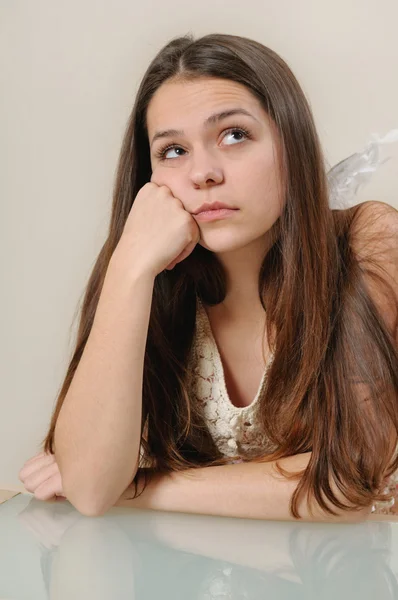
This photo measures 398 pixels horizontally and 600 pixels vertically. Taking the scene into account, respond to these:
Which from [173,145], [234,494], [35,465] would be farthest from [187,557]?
[173,145]

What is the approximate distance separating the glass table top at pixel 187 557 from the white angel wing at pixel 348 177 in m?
0.84

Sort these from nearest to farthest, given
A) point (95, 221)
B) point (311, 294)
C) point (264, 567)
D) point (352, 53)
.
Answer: point (264, 567) < point (311, 294) < point (352, 53) < point (95, 221)

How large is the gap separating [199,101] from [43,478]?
2.08ft

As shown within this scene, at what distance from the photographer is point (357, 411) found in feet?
4.15

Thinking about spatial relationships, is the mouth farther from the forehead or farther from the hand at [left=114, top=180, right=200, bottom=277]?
the forehead

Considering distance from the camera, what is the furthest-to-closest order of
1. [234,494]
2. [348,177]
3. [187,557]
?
[348,177] → [234,494] → [187,557]

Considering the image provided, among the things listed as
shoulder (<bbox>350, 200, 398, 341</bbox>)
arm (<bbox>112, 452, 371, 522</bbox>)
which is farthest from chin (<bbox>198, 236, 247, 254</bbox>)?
arm (<bbox>112, 452, 371, 522</bbox>)

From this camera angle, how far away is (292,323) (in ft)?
4.57

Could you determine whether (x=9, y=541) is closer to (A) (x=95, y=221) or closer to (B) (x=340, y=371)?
(B) (x=340, y=371)

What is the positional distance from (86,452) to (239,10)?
141 cm

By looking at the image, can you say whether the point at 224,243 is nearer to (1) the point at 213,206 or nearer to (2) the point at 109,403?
(1) the point at 213,206

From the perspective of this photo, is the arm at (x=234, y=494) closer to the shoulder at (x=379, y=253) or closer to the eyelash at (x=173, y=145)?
the shoulder at (x=379, y=253)

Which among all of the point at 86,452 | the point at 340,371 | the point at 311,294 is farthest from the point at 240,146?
the point at 86,452

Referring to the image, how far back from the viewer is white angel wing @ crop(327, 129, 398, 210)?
6.00 ft
